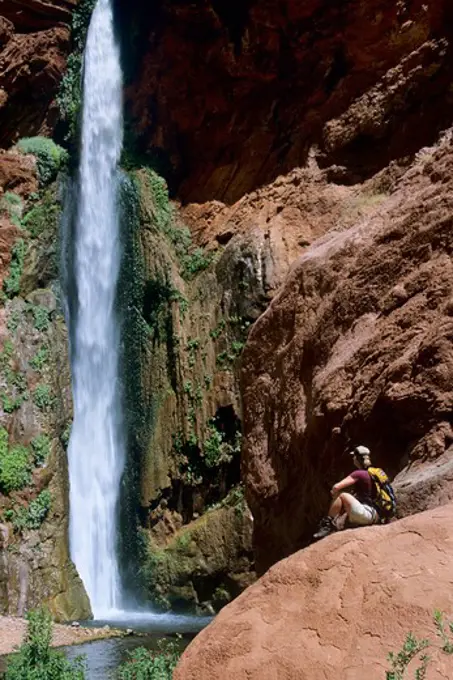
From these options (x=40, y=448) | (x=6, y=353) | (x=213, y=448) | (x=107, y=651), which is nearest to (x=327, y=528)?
(x=107, y=651)

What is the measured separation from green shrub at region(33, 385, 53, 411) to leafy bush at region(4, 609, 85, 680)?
48.1 ft

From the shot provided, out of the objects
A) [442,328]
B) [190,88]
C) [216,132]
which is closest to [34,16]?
[190,88]

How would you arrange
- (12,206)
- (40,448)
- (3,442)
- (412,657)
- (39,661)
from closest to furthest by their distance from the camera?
(412,657) < (39,661) < (3,442) < (40,448) < (12,206)

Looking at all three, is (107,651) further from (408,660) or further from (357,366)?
(408,660)

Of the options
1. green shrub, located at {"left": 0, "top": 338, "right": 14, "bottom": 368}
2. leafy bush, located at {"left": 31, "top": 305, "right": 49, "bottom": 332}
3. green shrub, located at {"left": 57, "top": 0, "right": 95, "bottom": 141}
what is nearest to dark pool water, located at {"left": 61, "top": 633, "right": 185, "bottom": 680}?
green shrub, located at {"left": 0, "top": 338, "right": 14, "bottom": 368}

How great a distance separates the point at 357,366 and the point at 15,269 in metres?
17.1

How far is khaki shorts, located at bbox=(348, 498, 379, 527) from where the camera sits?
5695 millimetres

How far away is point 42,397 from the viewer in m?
21.0

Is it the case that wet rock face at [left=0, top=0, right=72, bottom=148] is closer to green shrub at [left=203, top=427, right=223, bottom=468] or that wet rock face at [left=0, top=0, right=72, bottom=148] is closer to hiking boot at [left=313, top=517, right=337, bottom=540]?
green shrub at [left=203, top=427, right=223, bottom=468]

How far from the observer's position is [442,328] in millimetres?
6785

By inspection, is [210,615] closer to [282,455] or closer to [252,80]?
[282,455]

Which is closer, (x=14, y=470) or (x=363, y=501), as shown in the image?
(x=363, y=501)

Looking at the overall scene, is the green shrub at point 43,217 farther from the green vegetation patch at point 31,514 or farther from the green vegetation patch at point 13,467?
the green vegetation patch at point 31,514

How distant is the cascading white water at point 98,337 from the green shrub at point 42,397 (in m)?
1.48
